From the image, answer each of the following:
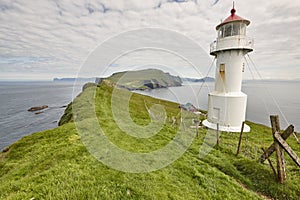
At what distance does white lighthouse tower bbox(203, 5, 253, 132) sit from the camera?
1722 cm

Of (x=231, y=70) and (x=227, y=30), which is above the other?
(x=227, y=30)

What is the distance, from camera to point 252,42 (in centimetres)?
1702

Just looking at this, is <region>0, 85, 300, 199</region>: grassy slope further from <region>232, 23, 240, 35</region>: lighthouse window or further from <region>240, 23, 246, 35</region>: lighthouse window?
<region>240, 23, 246, 35</region>: lighthouse window

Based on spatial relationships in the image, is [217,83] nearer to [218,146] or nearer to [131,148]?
[218,146]

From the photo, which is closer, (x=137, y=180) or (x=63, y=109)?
(x=137, y=180)

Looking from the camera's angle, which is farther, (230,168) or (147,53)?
(230,168)

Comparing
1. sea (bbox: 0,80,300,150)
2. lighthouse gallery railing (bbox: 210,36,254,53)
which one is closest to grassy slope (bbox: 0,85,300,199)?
sea (bbox: 0,80,300,150)

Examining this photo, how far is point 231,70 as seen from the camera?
17859 mm

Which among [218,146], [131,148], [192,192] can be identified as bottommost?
[218,146]

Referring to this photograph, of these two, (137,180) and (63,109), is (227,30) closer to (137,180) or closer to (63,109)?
(137,180)

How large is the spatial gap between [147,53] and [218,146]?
9.06 meters

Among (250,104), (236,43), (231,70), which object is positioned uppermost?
(236,43)

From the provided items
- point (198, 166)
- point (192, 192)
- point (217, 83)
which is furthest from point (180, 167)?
point (217, 83)

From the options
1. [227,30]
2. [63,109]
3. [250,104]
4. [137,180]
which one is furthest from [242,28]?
[250,104]
